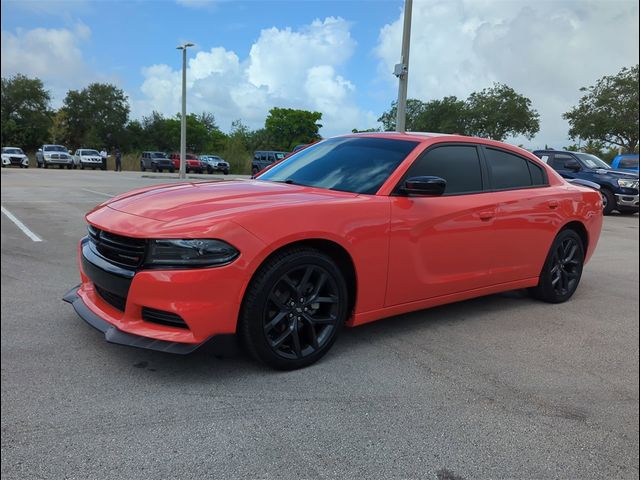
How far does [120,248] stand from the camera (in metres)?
2.79

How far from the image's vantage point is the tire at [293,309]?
2.78 metres

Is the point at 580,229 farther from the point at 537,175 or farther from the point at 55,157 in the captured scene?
the point at 55,157

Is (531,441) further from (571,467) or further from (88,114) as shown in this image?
(88,114)

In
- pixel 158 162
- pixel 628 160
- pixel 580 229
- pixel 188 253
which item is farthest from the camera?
pixel 158 162

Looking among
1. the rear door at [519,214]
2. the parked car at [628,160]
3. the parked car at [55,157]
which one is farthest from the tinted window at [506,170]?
the parked car at [55,157]

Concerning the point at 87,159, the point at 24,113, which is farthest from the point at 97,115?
the point at 87,159

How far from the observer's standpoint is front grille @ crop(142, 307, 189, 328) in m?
2.65

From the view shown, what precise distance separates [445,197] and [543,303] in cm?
189

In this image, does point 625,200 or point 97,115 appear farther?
point 97,115

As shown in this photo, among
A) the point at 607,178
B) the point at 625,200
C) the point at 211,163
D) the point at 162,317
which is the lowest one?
the point at 162,317

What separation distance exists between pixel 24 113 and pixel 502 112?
6336 cm

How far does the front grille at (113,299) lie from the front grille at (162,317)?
16cm

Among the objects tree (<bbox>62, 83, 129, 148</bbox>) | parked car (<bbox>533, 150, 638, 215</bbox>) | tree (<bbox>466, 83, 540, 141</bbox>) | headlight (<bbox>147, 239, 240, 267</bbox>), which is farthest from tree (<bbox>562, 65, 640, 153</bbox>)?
tree (<bbox>62, 83, 129, 148</bbox>)

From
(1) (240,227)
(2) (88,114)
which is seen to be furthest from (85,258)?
(2) (88,114)
